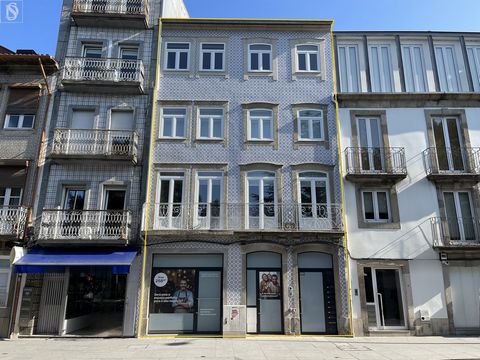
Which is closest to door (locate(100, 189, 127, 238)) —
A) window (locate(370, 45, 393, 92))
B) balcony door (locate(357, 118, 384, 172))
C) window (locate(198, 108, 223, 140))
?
window (locate(198, 108, 223, 140))

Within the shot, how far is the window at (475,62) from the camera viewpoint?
625 inches

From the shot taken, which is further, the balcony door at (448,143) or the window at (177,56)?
the window at (177,56)

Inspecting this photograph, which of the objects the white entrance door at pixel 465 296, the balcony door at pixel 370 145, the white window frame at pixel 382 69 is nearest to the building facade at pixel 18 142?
the balcony door at pixel 370 145

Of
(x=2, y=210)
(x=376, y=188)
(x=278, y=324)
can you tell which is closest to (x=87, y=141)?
(x=2, y=210)

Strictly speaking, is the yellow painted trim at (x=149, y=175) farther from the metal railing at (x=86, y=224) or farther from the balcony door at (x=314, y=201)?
the balcony door at (x=314, y=201)

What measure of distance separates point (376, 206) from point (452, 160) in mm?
3898

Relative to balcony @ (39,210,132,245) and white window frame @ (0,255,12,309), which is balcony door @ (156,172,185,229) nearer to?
balcony @ (39,210,132,245)

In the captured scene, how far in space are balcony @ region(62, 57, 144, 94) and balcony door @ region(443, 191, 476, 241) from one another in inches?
547

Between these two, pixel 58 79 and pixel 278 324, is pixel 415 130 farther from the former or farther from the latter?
pixel 58 79

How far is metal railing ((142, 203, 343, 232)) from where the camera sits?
13977 millimetres

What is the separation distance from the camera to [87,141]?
14586 millimetres

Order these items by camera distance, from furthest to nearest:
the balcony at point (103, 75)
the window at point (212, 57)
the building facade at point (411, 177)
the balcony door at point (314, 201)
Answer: the window at point (212, 57)
the balcony at point (103, 75)
the balcony door at point (314, 201)
the building facade at point (411, 177)

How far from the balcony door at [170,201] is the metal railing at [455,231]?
33.4 ft

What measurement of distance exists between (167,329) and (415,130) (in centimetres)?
1311
